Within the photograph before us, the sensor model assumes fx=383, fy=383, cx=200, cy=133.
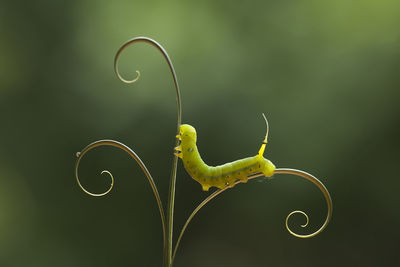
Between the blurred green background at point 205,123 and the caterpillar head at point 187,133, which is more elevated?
the blurred green background at point 205,123

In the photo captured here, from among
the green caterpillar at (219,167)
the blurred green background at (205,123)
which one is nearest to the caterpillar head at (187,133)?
the green caterpillar at (219,167)

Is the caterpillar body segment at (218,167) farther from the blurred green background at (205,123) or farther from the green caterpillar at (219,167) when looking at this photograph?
the blurred green background at (205,123)

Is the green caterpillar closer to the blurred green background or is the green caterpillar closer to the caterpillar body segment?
the caterpillar body segment

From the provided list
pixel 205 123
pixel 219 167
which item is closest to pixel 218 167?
pixel 219 167

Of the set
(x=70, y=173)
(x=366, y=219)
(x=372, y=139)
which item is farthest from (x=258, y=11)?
(x=70, y=173)

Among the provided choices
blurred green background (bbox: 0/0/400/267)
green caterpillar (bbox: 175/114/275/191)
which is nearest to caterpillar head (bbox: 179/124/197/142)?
green caterpillar (bbox: 175/114/275/191)

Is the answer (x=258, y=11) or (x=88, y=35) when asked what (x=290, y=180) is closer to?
(x=258, y=11)

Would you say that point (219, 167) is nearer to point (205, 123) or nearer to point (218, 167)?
point (218, 167)
